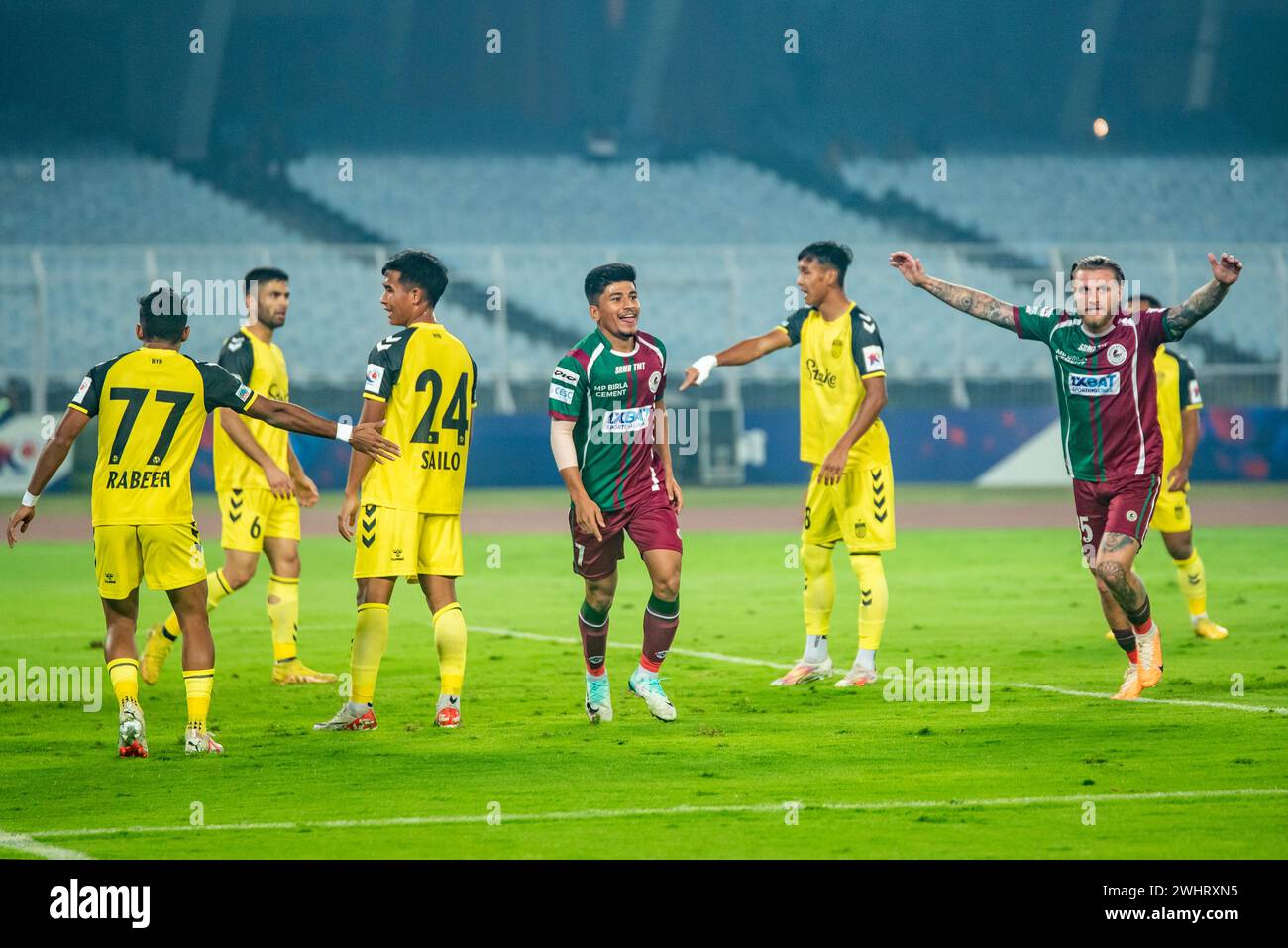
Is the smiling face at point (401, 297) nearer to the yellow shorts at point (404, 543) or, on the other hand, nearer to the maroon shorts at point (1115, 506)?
the yellow shorts at point (404, 543)

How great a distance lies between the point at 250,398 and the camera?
324 inches

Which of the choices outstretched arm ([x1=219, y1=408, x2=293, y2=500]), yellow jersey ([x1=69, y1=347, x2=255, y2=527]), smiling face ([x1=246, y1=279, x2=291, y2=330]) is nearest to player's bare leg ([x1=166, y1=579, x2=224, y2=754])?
yellow jersey ([x1=69, y1=347, x2=255, y2=527])

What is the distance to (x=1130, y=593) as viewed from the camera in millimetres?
9422

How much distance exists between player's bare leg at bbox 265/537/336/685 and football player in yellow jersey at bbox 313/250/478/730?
78.4 inches

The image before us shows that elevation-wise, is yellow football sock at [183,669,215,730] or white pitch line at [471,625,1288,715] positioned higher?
yellow football sock at [183,669,215,730]

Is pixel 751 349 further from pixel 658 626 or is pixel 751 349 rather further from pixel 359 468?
A: pixel 359 468

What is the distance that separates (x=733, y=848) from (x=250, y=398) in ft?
11.5

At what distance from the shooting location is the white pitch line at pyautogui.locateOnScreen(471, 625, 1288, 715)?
9.04 meters

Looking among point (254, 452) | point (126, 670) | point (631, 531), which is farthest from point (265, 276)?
point (126, 670)

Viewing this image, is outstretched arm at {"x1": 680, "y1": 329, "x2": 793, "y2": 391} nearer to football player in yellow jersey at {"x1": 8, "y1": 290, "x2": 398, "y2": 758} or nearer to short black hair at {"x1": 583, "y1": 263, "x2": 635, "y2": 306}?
short black hair at {"x1": 583, "y1": 263, "x2": 635, "y2": 306}

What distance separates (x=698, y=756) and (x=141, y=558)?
277cm

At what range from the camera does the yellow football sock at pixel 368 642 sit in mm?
8664

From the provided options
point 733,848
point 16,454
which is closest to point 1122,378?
point 733,848

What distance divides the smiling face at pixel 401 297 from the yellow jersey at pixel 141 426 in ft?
3.49
